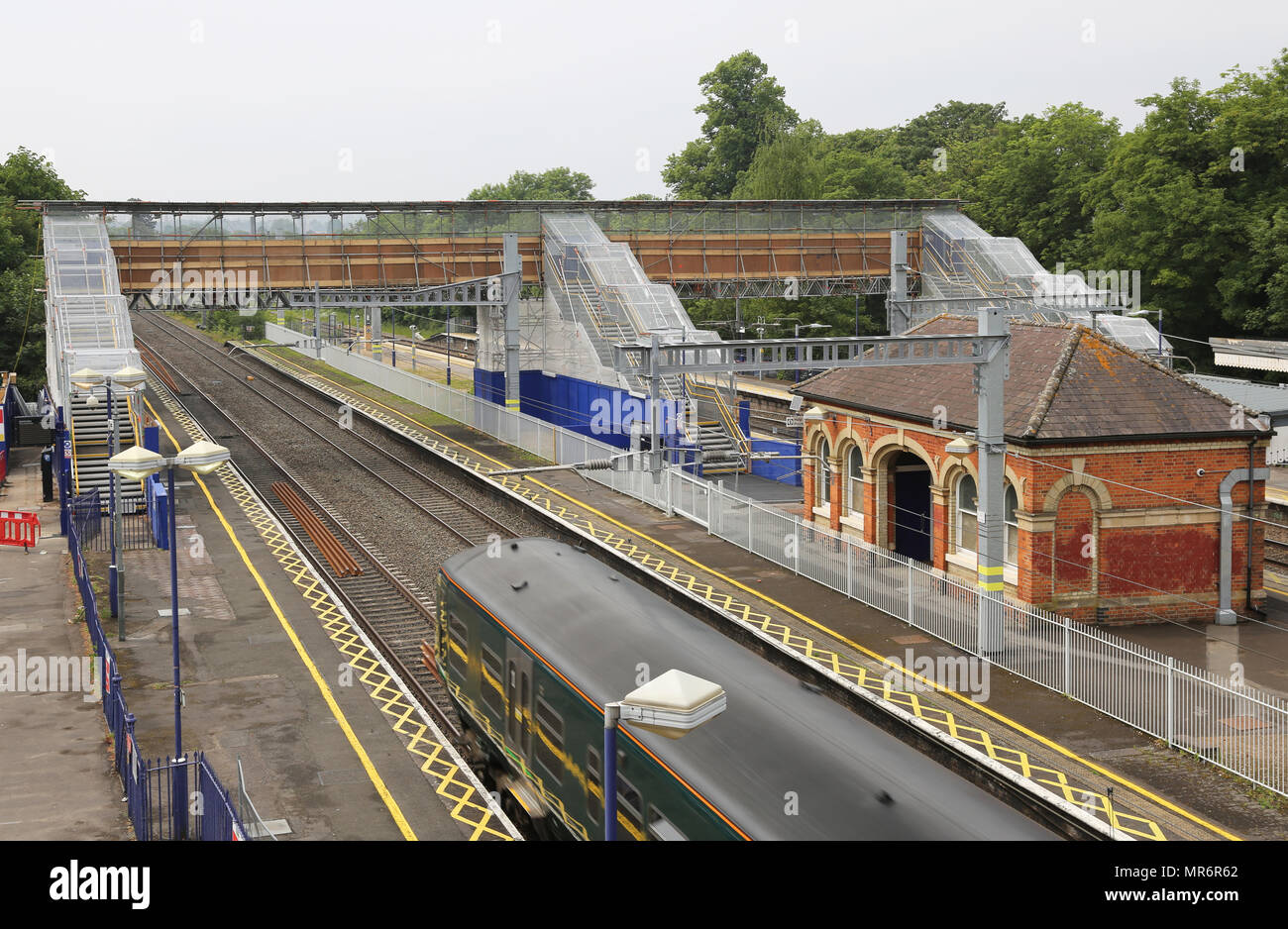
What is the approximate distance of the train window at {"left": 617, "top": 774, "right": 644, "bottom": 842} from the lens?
1233 cm

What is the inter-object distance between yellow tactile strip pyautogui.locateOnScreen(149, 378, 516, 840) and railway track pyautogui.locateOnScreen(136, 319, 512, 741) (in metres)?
0.50

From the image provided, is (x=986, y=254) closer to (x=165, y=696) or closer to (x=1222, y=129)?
(x=1222, y=129)

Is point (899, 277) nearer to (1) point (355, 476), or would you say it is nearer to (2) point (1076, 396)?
(1) point (355, 476)

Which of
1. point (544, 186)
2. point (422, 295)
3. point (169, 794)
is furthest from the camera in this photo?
point (544, 186)

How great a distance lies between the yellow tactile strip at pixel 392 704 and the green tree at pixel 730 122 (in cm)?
7154

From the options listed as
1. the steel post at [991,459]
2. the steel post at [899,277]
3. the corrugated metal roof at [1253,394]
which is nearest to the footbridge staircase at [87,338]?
the steel post at [991,459]

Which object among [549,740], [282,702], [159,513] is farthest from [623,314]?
[549,740]

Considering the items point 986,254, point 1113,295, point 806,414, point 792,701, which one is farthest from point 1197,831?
point 986,254

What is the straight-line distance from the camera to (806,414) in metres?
32.7

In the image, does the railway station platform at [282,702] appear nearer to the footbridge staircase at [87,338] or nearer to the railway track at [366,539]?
the railway track at [366,539]

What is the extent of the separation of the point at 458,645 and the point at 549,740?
4208 millimetres

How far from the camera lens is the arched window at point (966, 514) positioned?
26.5 m

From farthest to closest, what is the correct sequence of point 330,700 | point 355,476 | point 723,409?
1. point 723,409
2. point 355,476
3. point 330,700

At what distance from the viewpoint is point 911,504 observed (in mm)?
31016
